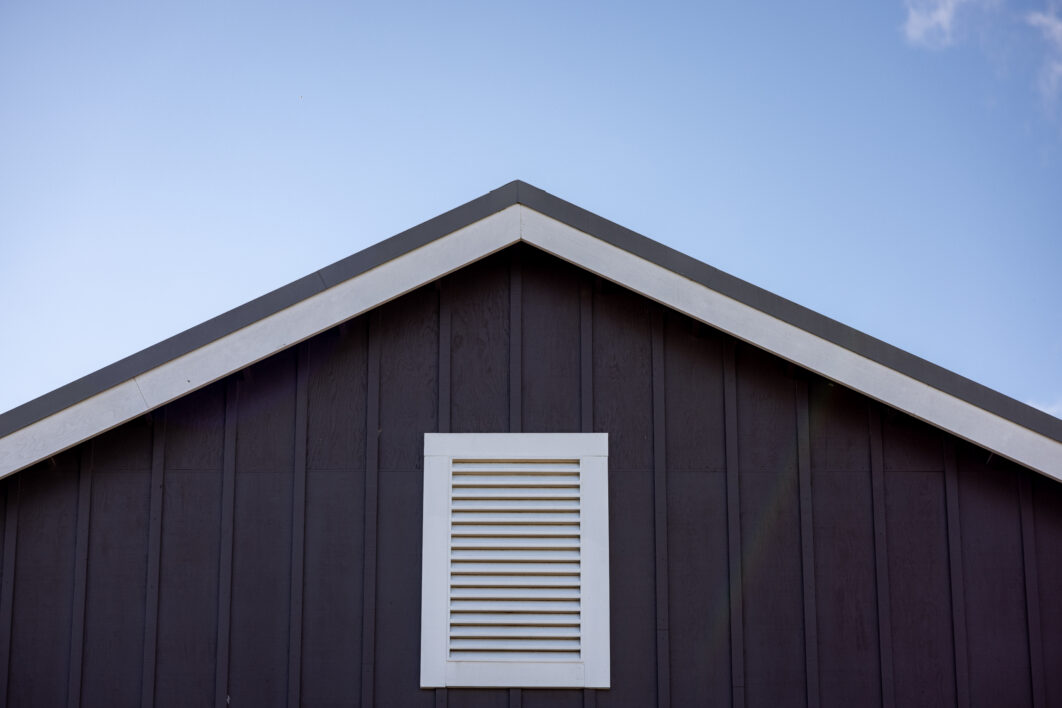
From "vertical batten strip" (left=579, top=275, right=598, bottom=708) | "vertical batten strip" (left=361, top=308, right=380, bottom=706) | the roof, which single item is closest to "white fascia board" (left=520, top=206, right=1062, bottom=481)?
the roof

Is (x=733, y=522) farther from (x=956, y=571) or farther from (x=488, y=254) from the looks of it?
(x=488, y=254)

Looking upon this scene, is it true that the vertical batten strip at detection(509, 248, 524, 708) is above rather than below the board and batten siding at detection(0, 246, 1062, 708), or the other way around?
above

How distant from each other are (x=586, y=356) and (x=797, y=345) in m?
1.12

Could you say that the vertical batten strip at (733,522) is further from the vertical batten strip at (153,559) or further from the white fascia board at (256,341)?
the vertical batten strip at (153,559)

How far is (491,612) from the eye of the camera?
5.09 metres

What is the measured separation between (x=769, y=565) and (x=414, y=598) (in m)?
1.90

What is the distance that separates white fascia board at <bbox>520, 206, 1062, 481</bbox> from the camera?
4.80m

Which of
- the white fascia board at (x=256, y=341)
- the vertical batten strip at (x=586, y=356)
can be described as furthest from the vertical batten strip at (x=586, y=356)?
the white fascia board at (x=256, y=341)

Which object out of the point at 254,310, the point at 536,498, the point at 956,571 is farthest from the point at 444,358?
the point at 956,571

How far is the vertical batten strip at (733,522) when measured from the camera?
4.98 metres

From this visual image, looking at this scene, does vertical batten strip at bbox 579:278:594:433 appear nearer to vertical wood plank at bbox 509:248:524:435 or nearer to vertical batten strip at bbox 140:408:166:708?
vertical wood plank at bbox 509:248:524:435

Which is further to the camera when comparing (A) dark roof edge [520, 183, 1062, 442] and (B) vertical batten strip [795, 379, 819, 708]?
(B) vertical batten strip [795, 379, 819, 708]

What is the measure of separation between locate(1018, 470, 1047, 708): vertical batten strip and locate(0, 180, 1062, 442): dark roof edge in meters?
0.48

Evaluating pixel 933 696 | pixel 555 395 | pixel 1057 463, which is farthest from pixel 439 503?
pixel 1057 463
